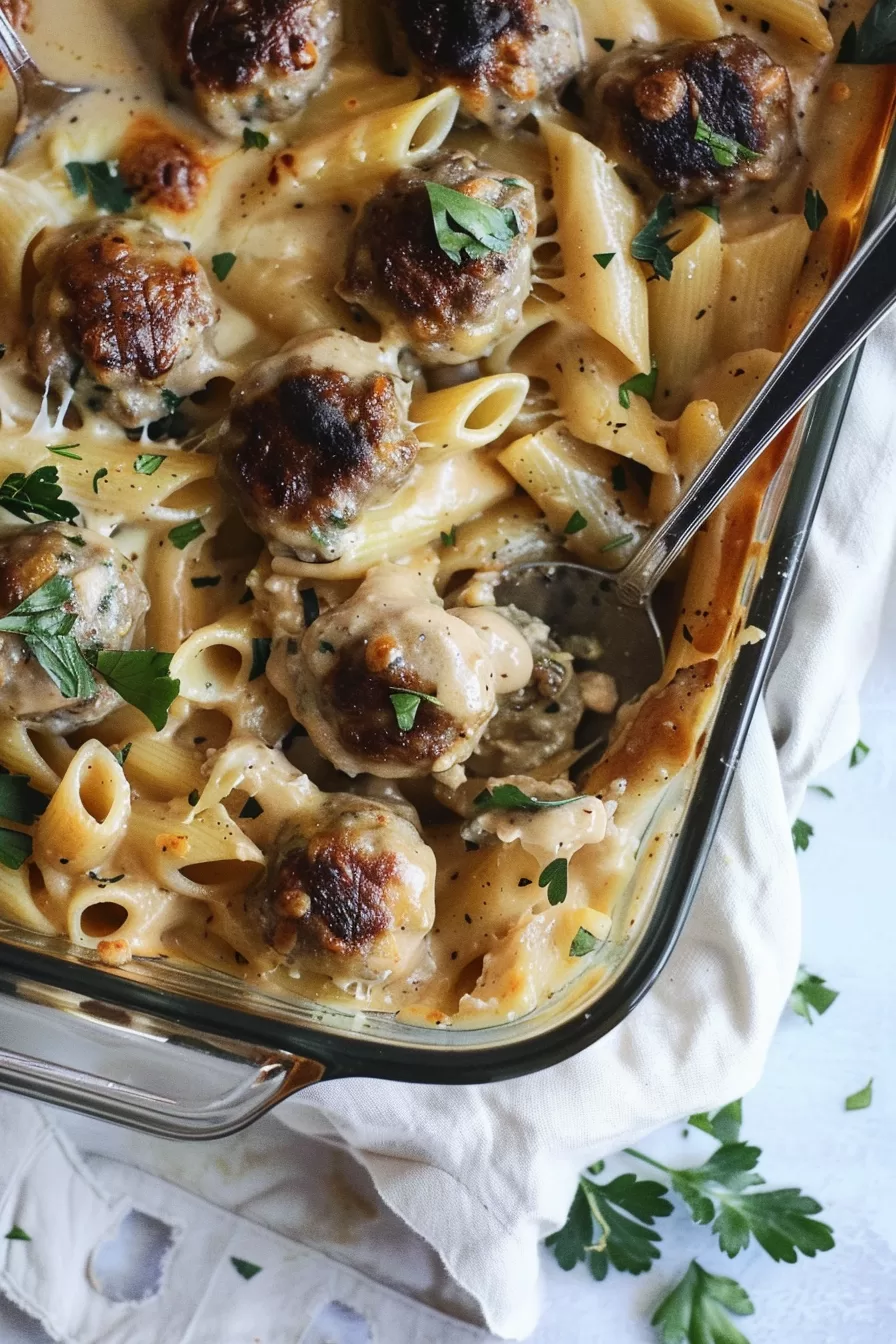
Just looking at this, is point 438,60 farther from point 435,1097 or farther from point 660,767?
point 435,1097

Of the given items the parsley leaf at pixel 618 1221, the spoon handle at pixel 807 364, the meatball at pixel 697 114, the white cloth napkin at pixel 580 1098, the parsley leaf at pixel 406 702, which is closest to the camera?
the spoon handle at pixel 807 364

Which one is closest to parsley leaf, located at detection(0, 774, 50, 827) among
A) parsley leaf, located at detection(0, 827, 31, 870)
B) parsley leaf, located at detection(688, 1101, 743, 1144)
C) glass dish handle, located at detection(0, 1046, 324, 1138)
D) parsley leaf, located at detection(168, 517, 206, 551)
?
parsley leaf, located at detection(0, 827, 31, 870)

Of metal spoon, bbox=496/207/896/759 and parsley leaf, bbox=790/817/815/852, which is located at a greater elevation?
metal spoon, bbox=496/207/896/759

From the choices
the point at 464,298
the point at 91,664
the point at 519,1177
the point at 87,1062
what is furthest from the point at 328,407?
the point at 519,1177

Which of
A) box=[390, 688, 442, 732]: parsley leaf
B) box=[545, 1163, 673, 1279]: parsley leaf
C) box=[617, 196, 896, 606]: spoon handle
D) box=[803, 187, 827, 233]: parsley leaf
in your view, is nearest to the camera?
box=[617, 196, 896, 606]: spoon handle

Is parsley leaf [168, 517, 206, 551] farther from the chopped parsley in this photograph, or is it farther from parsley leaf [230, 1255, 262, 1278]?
parsley leaf [230, 1255, 262, 1278]

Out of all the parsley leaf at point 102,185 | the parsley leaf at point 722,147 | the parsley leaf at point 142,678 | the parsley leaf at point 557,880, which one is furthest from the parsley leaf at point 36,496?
the parsley leaf at point 722,147

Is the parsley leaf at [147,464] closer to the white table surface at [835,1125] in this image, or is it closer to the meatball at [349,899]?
the meatball at [349,899]

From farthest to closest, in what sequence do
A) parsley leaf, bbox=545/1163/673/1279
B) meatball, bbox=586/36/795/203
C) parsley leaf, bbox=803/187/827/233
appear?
parsley leaf, bbox=545/1163/673/1279, parsley leaf, bbox=803/187/827/233, meatball, bbox=586/36/795/203
